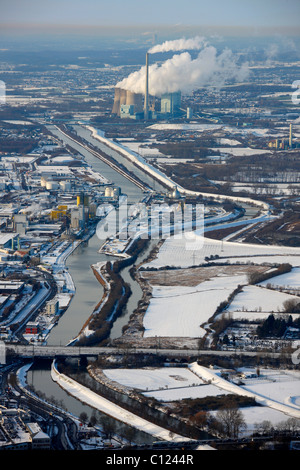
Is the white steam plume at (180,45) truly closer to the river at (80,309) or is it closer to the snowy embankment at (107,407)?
the river at (80,309)

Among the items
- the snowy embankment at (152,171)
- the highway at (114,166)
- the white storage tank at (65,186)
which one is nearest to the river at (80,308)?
the white storage tank at (65,186)

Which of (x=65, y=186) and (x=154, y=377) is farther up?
(x=154, y=377)

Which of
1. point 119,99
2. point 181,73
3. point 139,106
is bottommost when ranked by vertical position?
point 139,106

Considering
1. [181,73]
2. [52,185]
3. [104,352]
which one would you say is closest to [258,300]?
[104,352]

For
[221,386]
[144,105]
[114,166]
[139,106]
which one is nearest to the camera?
[221,386]

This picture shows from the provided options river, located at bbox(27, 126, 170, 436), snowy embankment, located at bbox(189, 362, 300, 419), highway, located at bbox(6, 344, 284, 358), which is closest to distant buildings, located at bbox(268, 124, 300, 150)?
river, located at bbox(27, 126, 170, 436)

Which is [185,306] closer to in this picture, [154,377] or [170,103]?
[154,377]
